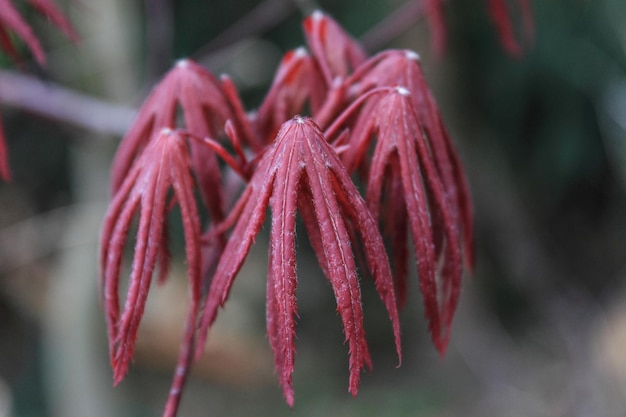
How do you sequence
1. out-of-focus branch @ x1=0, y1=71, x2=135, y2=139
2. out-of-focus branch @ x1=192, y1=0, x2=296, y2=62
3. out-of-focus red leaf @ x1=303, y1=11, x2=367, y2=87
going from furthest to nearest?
1. out-of-focus branch @ x1=192, y1=0, x2=296, y2=62
2. out-of-focus branch @ x1=0, y1=71, x2=135, y2=139
3. out-of-focus red leaf @ x1=303, y1=11, x2=367, y2=87

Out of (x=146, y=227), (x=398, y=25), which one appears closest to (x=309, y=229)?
(x=146, y=227)

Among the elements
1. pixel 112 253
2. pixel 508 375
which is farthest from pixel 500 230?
pixel 112 253

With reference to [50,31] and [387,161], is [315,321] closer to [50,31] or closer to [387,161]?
[50,31]

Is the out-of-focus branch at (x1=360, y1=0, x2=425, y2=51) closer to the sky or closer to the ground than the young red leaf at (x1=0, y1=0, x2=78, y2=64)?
closer to the ground

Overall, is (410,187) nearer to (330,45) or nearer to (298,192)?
(298,192)

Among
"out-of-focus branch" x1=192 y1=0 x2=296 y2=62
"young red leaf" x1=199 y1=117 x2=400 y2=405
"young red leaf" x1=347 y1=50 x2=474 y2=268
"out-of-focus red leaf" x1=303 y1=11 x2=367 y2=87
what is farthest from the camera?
"out-of-focus branch" x1=192 y1=0 x2=296 y2=62

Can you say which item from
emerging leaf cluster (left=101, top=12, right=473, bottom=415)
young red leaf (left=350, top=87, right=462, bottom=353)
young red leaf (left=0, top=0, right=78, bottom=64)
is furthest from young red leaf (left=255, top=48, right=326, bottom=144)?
young red leaf (left=0, top=0, right=78, bottom=64)

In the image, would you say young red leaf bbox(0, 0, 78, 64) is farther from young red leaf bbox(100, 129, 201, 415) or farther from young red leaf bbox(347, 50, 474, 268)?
young red leaf bbox(347, 50, 474, 268)
